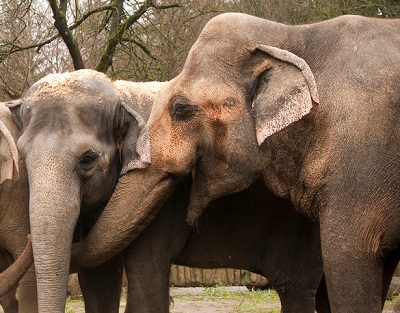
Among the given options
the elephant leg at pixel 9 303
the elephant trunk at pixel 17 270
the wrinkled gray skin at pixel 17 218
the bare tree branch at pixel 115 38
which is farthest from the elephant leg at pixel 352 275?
the bare tree branch at pixel 115 38

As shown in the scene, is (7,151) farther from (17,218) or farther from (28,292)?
(28,292)

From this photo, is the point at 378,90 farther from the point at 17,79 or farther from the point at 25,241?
the point at 17,79

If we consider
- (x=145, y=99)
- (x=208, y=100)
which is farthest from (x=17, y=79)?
(x=208, y=100)

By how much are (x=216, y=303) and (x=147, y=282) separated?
5.05 metres

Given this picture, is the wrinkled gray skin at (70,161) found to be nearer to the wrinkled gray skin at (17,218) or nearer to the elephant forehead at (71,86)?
the elephant forehead at (71,86)

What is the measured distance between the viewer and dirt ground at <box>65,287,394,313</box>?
11.5 m

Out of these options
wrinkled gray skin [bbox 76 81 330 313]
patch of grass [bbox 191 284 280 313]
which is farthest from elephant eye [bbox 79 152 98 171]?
patch of grass [bbox 191 284 280 313]

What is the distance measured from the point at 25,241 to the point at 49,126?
3.98 ft

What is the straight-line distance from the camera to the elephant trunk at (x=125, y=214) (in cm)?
711

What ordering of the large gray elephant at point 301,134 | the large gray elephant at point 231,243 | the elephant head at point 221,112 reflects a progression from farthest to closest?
1. the large gray elephant at point 231,243
2. the elephant head at point 221,112
3. the large gray elephant at point 301,134

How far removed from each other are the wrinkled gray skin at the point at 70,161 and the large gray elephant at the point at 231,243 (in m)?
0.39

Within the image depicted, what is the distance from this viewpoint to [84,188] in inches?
287

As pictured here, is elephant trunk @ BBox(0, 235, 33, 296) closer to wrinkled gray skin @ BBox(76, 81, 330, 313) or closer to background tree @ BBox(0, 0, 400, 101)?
wrinkled gray skin @ BBox(76, 81, 330, 313)

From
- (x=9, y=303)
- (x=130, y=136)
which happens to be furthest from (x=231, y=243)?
(x=9, y=303)
